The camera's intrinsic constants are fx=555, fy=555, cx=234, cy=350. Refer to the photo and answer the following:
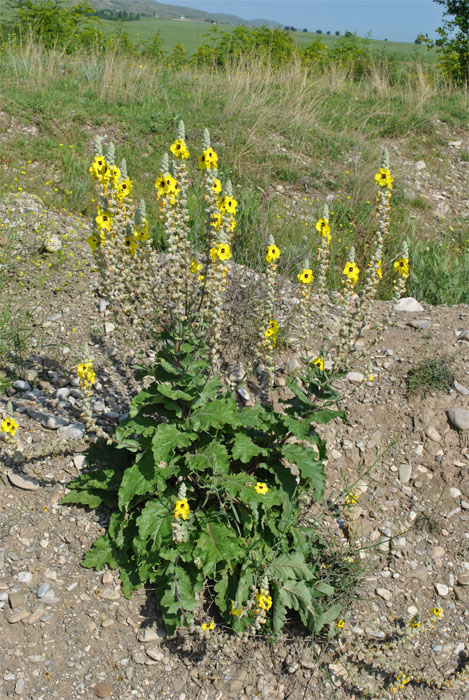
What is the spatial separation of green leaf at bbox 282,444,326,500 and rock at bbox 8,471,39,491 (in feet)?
5.14

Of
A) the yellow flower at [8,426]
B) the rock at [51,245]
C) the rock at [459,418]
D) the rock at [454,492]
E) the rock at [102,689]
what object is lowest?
the rock at [102,689]

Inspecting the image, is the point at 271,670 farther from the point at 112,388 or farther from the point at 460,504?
the point at 112,388

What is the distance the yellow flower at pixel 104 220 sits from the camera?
110 inches

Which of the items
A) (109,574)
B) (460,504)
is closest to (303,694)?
(109,574)

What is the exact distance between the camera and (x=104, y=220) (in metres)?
2.84

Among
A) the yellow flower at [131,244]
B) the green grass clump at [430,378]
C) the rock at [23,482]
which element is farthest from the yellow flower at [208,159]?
the green grass clump at [430,378]

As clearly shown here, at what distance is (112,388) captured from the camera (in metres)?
Result: 4.26

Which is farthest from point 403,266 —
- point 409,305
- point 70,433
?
point 70,433

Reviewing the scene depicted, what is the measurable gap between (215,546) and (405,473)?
5.77ft

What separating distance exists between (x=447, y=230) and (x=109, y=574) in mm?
7102

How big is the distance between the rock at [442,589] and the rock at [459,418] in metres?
1.13

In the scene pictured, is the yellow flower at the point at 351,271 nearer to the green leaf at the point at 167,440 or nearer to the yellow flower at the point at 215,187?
the yellow flower at the point at 215,187

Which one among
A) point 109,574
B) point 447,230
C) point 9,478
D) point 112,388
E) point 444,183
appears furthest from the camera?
point 444,183

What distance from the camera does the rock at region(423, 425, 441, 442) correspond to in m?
4.12
